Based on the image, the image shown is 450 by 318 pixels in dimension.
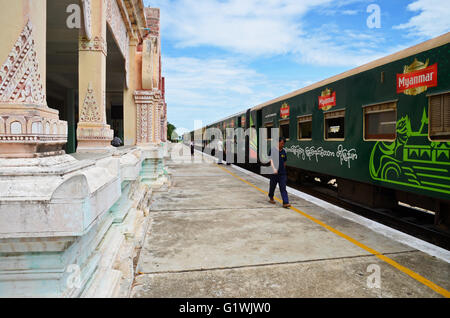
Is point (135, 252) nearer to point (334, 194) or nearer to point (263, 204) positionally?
point (263, 204)

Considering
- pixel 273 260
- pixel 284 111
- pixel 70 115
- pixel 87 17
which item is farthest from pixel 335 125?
pixel 70 115

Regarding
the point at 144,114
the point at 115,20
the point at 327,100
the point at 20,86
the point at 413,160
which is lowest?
the point at 413,160

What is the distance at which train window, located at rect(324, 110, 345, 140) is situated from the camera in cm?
811

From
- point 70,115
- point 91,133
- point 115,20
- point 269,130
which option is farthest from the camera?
point 70,115

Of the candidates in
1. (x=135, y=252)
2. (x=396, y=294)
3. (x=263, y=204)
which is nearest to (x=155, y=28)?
(x=263, y=204)

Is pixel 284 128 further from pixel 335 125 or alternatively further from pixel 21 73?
pixel 21 73

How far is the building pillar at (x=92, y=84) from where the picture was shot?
4.40 m

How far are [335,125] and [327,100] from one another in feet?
2.70

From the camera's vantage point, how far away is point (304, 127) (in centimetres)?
1022

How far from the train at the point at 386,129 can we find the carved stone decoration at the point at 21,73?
5550mm

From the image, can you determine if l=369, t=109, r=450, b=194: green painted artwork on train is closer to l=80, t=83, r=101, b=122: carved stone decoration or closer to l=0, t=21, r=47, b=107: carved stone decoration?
l=80, t=83, r=101, b=122: carved stone decoration

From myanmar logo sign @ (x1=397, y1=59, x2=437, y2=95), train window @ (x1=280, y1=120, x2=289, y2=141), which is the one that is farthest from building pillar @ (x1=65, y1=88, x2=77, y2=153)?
Answer: myanmar logo sign @ (x1=397, y1=59, x2=437, y2=95)

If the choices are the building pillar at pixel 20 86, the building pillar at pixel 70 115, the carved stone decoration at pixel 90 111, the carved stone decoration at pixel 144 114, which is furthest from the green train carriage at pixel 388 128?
the building pillar at pixel 70 115

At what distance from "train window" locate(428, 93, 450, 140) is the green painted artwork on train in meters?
0.10
